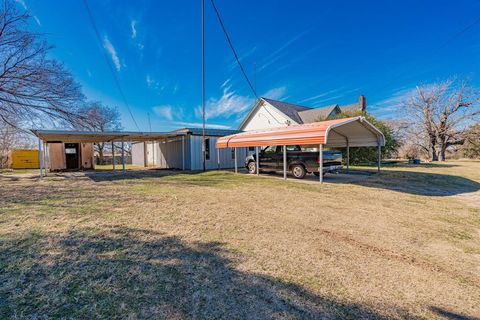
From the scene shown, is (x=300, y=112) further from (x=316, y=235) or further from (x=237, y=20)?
(x=316, y=235)

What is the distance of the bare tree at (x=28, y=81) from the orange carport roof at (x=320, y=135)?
31.5 feet

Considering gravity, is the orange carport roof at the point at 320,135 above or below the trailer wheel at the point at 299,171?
above

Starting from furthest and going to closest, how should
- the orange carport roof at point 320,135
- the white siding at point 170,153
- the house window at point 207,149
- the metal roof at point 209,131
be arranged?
the white siding at point 170,153 < the house window at point 207,149 < the metal roof at point 209,131 < the orange carport roof at point 320,135

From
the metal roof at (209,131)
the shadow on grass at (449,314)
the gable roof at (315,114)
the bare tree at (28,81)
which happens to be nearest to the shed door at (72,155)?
the bare tree at (28,81)

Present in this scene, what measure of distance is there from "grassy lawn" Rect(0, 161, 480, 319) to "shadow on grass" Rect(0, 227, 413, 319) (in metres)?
0.01

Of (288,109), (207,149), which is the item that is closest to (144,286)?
(207,149)

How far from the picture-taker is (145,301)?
6.57 ft

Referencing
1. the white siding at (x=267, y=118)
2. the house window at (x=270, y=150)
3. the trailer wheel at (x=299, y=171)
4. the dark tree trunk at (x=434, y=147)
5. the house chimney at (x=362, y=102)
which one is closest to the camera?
the trailer wheel at (x=299, y=171)

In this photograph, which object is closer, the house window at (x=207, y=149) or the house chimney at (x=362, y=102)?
the house window at (x=207, y=149)

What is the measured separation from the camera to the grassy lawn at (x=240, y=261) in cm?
194

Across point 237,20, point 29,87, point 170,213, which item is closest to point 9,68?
point 29,87

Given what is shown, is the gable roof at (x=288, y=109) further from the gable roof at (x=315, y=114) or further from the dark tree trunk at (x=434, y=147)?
the dark tree trunk at (x=434, y=147)

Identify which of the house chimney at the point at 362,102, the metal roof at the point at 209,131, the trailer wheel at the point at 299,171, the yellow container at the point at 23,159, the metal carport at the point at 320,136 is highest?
the house chimney at the point at 362,102

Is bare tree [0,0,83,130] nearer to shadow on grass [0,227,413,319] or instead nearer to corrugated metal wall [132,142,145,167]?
corrugated metal wall [132,142,145,167]
